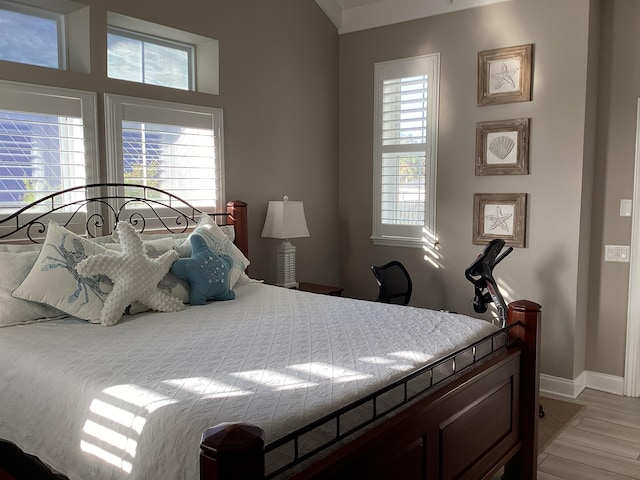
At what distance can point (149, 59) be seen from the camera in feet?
12.6

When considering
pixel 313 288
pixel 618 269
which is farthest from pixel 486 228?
pixel 313 288

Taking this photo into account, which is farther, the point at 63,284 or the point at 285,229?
the point at 285,229

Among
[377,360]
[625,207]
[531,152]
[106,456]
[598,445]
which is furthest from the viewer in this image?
[531,152]

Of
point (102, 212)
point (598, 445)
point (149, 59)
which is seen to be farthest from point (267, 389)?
point (149, 59)

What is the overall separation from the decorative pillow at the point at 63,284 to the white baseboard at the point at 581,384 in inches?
119

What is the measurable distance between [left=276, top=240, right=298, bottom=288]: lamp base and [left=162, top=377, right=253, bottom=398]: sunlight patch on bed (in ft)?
8.05

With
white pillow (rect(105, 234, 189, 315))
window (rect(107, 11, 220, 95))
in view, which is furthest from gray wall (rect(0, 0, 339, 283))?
white pillow (rect(105, 234, 189, 315))

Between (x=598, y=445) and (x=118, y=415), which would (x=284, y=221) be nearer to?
(x=598, y=445)

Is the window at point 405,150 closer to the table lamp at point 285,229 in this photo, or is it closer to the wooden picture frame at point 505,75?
the wooden picture frame at point 505,75

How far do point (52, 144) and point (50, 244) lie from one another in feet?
2.51

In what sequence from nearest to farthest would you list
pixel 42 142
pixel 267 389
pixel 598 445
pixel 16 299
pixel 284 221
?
1. pixel 267 389
2. pixel 16 299
3. pixel 42 142
4. pixel 598 445
5. pixel 284 221

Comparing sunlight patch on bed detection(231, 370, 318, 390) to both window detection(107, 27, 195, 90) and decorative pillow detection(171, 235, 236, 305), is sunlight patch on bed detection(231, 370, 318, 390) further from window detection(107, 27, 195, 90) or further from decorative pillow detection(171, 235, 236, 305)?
window detection(107, 27, 195, 90)

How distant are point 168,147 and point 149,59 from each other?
63 centimetres

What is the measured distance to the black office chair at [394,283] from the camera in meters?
4.18
